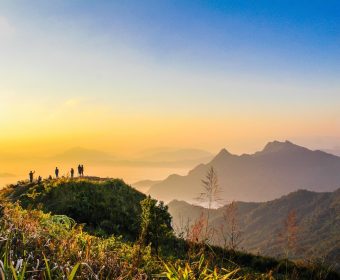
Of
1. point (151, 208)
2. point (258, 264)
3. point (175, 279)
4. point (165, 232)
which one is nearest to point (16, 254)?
point (175, 279)

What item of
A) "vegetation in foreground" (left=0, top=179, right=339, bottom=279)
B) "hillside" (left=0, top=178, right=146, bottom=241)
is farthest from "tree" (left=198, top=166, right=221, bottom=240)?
"hillside" (left=0, top=178, right=146, bottom=241)

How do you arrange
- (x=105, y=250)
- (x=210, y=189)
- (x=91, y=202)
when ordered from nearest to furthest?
(x=105, y=250) → (x=210, y=189) → (x=91, y=202)

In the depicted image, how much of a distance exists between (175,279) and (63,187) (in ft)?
83.2

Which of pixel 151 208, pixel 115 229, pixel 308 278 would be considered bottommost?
pixel 308 278

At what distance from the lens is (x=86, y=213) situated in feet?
79.1

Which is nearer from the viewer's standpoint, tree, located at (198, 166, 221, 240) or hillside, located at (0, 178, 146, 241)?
tree, located at (198, 166, 221, 240)

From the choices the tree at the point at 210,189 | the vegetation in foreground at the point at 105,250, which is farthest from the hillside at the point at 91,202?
the tree at the point at 210,189

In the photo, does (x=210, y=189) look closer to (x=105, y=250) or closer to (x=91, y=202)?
(x=105, y=250)

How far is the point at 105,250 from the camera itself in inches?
249

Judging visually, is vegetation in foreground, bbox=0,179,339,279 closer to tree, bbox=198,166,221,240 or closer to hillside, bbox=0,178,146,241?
hillside, bbox=0,178,146,241

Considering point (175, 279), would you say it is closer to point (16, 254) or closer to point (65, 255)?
point (65, 255)

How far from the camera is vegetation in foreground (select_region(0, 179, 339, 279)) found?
4258mm

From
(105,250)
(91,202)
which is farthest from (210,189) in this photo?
(91,202)

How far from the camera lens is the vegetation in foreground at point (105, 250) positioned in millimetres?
4258
